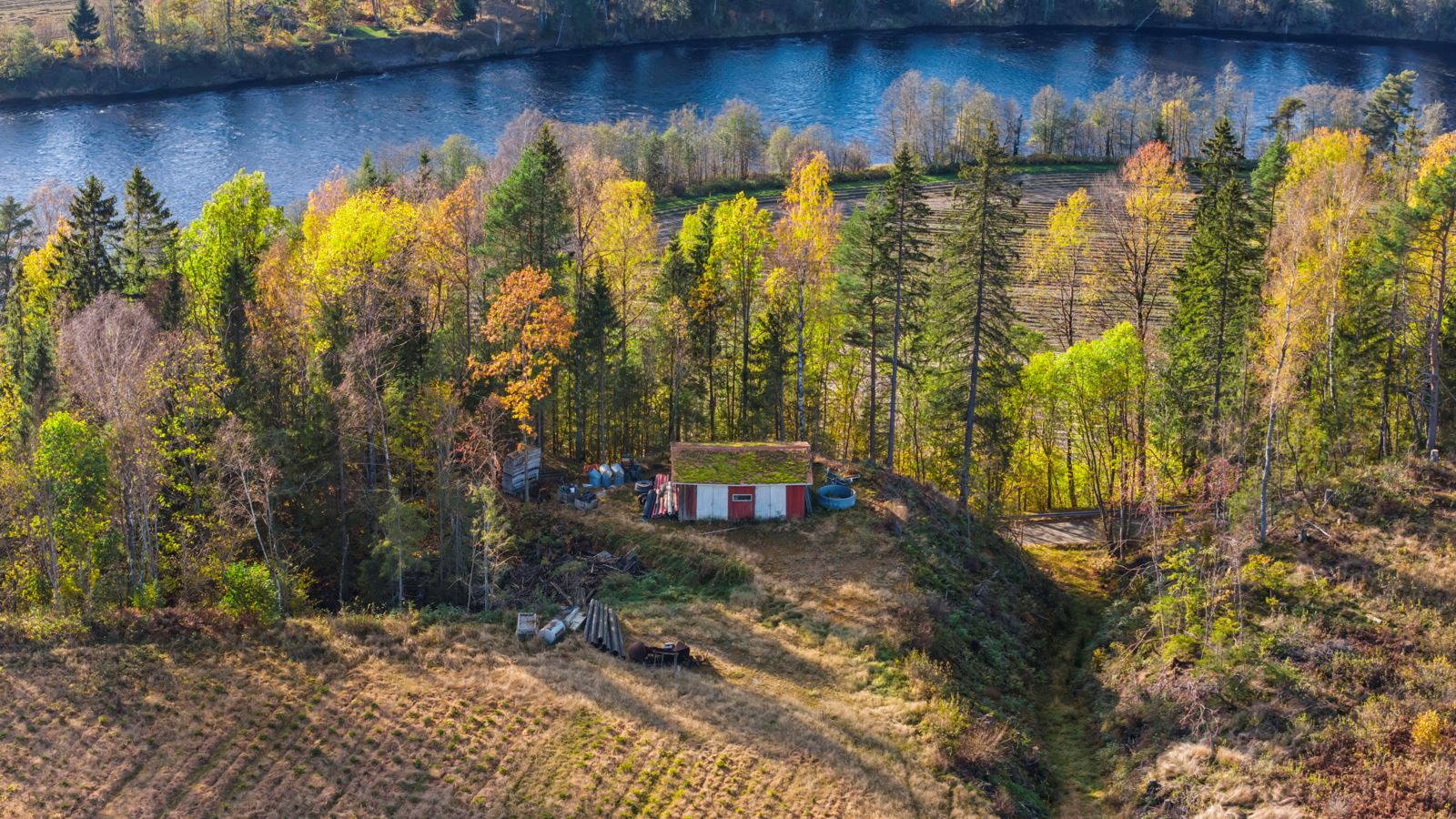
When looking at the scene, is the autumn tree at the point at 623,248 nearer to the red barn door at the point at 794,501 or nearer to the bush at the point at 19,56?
the red barn door at the point at 794,501

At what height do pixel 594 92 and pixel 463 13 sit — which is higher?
pixel 463 13

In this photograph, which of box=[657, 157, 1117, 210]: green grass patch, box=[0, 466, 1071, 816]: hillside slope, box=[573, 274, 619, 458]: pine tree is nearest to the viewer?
box=[0, 466, 1071, 816]: hillside slope

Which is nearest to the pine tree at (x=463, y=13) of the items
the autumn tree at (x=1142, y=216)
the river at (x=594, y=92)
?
the river at (x=594, y=92)

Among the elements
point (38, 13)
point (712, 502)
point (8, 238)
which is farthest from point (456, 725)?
point (38, 13)

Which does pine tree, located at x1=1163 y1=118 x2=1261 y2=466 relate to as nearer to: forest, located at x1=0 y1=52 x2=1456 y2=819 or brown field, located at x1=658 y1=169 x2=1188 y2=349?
forest, located at x1=0 y1=52 x2=1456 y2=819

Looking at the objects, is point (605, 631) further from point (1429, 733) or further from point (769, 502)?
point (1429, 733)

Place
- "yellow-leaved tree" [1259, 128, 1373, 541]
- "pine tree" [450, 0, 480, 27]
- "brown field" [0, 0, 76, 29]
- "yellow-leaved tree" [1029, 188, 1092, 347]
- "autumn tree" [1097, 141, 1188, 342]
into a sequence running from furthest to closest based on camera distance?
"pine tree" [450, 0, 480, 27], "brown field" [0, 0, 76, 29], "yellow-leaved tree" [1029, 188, 1092, 347], "autumn tree" [1097, 141, 1188, 342], "yellow-leaved tree" [1259, 128, 1373, 541]

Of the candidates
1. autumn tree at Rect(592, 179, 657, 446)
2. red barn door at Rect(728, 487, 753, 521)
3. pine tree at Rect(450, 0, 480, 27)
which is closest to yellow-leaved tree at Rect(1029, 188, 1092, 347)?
autumn tree at Rect(592, 179, 657, 446)
